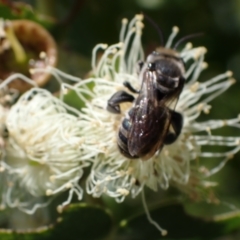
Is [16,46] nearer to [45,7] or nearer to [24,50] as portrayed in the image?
[24,50]

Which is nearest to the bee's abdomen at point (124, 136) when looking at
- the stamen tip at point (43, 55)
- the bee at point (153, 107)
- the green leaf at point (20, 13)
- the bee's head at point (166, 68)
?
the bee at point (153, 107)

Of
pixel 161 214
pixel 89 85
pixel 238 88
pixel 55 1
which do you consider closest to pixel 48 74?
pixel 89 85

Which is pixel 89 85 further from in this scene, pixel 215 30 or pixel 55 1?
pixel 215 30

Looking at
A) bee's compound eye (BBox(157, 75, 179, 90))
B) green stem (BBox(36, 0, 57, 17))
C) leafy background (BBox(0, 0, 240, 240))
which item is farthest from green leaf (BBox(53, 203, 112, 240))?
green stem (BBox(36, 0, 57, 17))

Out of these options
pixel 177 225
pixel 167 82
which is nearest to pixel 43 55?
pixel 167 82

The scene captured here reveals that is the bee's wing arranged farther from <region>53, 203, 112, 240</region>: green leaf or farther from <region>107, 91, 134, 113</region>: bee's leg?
<region>53, 203, 112, 240</region>: green leaf

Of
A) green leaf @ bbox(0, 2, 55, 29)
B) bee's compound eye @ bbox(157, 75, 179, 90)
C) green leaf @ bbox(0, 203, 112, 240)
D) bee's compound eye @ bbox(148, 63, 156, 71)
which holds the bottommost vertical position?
green leaf @ bbox(0, 203, 112, 240)
